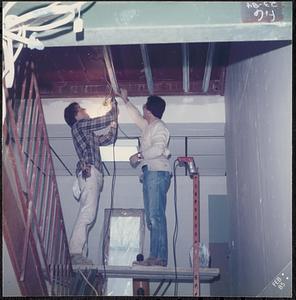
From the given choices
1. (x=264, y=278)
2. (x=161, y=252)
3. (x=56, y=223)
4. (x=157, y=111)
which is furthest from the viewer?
(x=157, y=111)

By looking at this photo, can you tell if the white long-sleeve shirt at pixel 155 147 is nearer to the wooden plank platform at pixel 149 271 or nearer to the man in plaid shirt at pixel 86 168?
the man in plaid shirt at pixel 86 168

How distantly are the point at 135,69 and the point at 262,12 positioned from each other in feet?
9.09

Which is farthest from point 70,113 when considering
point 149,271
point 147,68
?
point 149,271

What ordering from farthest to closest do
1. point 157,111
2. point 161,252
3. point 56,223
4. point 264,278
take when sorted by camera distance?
point 157,111 < point 56,223 < point 161,252 < point 264,278

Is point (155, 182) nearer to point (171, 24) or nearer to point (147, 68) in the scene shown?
point (147, 68)

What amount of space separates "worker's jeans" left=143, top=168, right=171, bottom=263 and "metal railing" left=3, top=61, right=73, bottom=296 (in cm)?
94

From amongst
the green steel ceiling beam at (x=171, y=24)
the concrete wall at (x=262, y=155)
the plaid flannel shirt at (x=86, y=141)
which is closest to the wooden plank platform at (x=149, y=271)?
the concrete wall at (x=262, y=155)

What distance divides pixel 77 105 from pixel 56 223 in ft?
4.79

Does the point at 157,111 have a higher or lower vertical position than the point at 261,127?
higher

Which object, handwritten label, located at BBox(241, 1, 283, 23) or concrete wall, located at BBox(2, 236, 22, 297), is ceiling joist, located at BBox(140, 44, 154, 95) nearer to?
handwritten label, located at BBox(241, 1, 283, 23)

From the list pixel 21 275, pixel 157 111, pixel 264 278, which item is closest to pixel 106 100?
pixel 157 111

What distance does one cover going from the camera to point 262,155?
110 inches

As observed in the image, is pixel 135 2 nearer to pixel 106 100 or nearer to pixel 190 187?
pixel 106 100

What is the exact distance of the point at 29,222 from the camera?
3.16 metres
